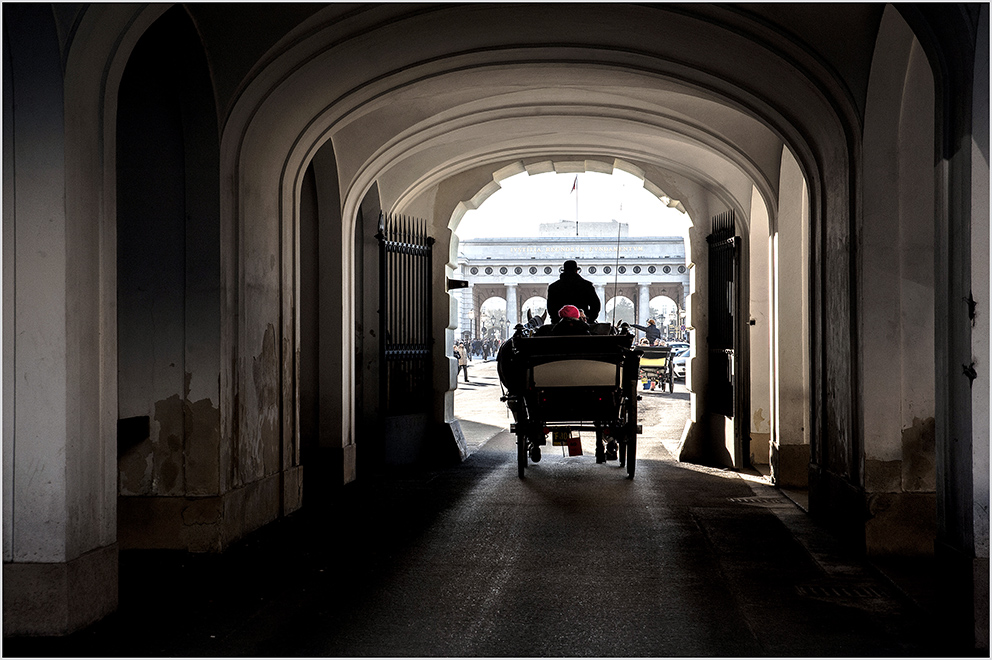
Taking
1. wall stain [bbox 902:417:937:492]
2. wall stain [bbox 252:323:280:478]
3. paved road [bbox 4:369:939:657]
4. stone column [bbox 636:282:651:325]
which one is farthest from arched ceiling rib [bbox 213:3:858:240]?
stone column [bbox 636:282:651:325]

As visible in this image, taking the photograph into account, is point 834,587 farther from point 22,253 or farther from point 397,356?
point 397,356

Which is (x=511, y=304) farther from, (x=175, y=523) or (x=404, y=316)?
(x=175, y=523)

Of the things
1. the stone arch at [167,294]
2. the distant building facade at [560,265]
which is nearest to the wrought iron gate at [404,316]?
the stone arch at [167,294]

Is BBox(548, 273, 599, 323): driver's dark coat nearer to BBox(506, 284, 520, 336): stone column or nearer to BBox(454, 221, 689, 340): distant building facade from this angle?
BBox(454, 221, 689, 340): distant building facade

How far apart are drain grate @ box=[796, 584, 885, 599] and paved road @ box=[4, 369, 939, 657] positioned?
0.01 metres

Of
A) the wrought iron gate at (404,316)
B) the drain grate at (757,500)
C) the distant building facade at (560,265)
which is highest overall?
the distant building facade at (560,265)

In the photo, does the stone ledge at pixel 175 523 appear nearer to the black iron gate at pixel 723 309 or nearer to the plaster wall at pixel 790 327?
the plaster wall at pixel 790 327

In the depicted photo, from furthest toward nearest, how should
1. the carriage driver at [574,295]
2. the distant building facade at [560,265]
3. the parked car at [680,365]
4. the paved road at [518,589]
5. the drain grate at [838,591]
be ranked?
the distant building facade at [560,265] < the parked car at [680,365] < the carriage driver at [574,295] < the drain grate at [838,591] < the paved road at [518,589]

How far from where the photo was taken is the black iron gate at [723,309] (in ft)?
36.4

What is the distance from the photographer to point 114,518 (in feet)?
15.2

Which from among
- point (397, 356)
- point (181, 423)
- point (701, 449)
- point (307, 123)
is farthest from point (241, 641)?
point (701, 449)

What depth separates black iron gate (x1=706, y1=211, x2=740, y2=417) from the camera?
11.1 meters

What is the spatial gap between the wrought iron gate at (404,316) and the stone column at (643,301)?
1978 inches

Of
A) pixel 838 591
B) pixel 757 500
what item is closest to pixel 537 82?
pixel 757 500
